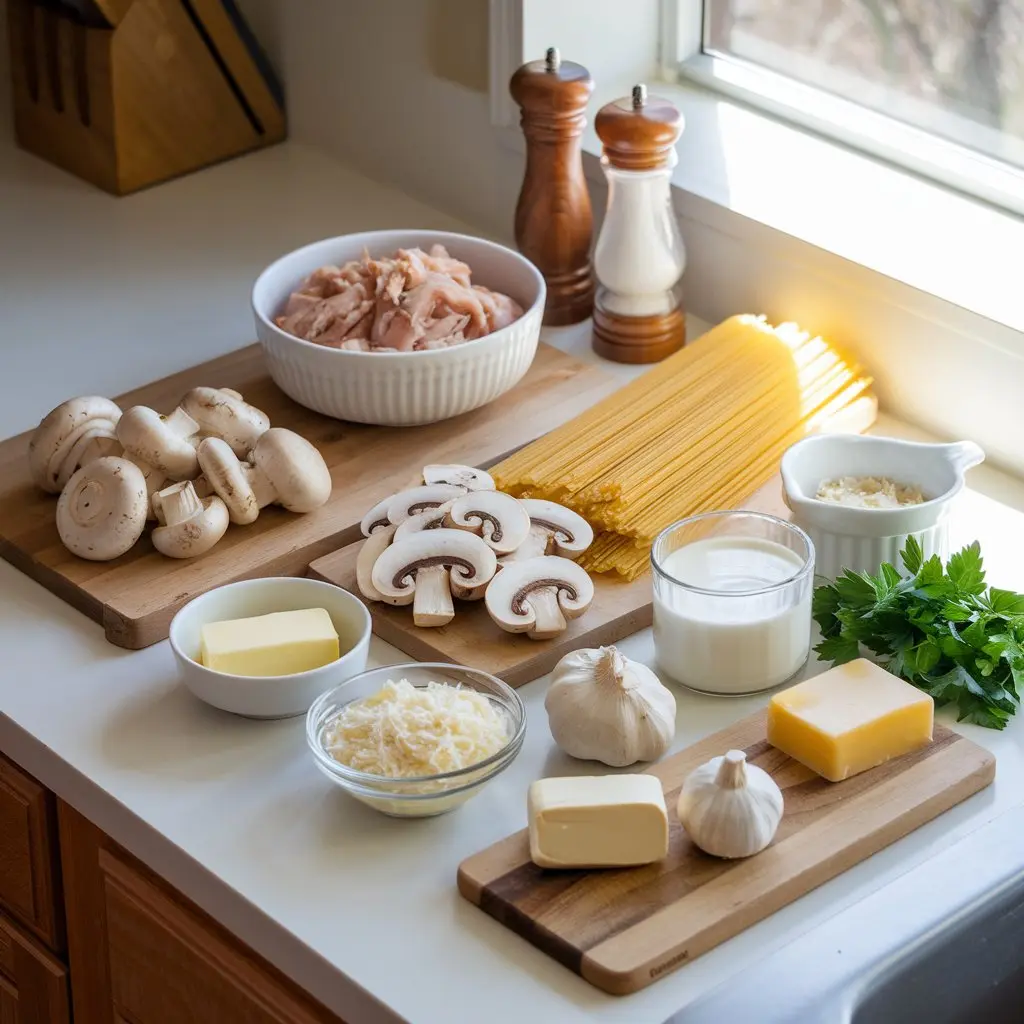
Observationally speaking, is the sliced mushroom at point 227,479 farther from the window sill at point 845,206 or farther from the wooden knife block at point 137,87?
the wooden knife block at point 137,87

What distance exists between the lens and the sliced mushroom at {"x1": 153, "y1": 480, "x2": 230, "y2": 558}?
1.40 meters

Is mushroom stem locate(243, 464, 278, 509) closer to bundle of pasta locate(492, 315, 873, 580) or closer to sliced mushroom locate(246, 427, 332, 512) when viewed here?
sliced mushroom locate(246, 427, 332, 512)

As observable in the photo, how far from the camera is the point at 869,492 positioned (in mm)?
1392

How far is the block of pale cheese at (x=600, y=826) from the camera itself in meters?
1.07

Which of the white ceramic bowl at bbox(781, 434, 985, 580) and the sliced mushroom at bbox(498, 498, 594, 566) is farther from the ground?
the white ceramic bowl at bbox(781, 434, 985, 580)

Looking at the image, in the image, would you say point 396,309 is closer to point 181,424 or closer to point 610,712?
point 181,424

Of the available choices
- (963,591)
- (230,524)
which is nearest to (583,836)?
(963,591)

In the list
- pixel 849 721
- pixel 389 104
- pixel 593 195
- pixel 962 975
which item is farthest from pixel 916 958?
pixel 389 104


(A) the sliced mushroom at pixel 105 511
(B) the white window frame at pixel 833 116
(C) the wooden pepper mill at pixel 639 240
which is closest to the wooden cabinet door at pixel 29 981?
(A) the sliced mushroom at pixel 105 511

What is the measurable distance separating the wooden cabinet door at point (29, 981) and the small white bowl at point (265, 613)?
315mm

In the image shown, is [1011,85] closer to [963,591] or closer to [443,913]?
[963,591]

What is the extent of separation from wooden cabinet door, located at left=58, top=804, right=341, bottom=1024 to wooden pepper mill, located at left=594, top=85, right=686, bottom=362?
0.74m

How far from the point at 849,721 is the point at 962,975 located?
0.58ft

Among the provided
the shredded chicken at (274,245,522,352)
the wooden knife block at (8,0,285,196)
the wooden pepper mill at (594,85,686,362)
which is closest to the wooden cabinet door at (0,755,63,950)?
the shredded chicken at (274,245,522,352)
